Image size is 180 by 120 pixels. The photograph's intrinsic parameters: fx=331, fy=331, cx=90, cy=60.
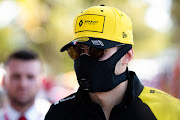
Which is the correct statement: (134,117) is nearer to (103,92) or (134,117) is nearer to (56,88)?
(103,92)

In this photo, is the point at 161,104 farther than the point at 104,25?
No

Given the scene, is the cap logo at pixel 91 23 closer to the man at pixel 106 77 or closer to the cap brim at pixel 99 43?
the man at pixel 106 77

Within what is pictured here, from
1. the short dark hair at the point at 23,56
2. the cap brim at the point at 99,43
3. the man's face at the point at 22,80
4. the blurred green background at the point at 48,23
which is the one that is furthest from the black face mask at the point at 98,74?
the blurred green background at the point at 48,23

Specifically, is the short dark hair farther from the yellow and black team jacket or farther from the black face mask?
the black face mask

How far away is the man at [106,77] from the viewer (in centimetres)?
310

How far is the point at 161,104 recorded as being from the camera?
3.06 metres

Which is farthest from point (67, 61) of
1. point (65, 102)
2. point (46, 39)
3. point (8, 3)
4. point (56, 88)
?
point (65, 102)

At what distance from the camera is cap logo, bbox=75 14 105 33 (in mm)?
3200

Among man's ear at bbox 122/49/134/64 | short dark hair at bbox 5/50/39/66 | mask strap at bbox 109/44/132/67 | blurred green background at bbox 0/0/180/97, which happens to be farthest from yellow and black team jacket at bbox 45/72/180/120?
blurred green background at bbox 0/0/180/97

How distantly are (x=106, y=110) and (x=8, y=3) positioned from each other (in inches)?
761

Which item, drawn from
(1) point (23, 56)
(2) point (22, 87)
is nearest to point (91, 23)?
(2) point (22, 87)

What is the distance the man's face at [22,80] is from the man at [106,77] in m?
1.77

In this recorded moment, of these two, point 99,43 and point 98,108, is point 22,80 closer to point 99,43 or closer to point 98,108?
point 98,108

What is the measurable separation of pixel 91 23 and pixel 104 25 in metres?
0.13
